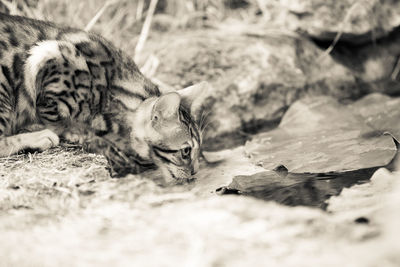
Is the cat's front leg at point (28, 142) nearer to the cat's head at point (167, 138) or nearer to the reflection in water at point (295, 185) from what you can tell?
the cat's head at point (167, 138)

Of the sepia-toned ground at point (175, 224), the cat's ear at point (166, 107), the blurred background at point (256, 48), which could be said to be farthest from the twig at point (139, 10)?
the sepia-toned ground at point (175, 224)

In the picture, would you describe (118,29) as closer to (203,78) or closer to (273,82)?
(203,78)

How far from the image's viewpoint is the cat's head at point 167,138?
3066 mm

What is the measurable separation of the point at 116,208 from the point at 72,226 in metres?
0.33

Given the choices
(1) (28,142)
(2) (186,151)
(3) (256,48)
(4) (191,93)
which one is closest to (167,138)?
(2) (186,151)

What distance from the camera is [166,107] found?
2990mm

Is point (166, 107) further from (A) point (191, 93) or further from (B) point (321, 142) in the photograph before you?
(B) point (321, 142)

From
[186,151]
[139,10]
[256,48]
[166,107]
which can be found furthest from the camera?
[139,10]

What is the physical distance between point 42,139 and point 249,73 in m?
2.18

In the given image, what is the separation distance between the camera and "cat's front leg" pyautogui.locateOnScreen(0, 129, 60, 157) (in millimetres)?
3242

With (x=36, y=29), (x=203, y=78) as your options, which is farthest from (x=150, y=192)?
(x=203, y=78)

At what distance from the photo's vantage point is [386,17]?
17.5 feet

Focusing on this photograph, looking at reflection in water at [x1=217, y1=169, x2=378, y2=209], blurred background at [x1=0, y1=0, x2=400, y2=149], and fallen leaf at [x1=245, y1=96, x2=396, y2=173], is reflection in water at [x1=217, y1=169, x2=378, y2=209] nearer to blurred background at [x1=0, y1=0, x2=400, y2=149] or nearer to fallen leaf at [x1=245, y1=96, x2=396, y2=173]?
fallen leaf at [x1=245, y1=96, x2=396, y2=173]

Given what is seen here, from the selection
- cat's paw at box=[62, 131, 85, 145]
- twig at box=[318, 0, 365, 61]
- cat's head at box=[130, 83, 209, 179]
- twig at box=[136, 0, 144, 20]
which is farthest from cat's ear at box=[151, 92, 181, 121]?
twig at box=[136, 0, 144, 20]
